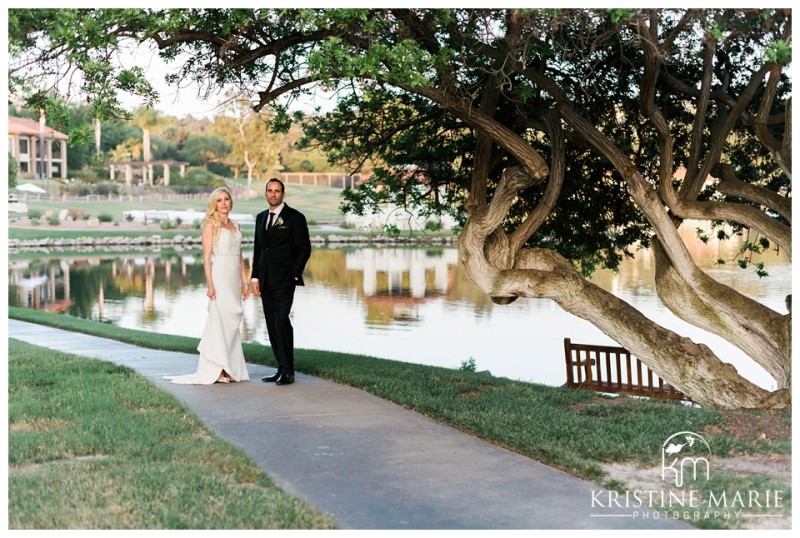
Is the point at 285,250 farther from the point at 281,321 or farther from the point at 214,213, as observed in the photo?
the point at 214,213

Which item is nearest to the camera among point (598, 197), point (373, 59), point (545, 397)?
point (373, 59)

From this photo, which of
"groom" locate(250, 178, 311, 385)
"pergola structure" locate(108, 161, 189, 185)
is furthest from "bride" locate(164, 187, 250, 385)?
"pergola structure" locate(108, 161, 189, 185)

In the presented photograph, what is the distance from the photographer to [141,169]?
97.1m

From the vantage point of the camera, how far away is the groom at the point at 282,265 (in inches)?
392

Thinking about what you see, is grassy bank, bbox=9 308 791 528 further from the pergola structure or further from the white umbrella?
the pergola structure

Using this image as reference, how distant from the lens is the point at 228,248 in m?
10.3

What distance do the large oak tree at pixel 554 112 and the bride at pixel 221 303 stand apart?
57.6 inches

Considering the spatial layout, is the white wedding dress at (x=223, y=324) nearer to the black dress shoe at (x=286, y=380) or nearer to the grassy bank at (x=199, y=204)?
the black dress shoe at (x=286, y=380)

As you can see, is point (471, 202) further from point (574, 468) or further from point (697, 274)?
point (574, 468)

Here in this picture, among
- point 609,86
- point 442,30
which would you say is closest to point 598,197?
point 609,86

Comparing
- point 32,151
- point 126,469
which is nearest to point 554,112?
point 126,469

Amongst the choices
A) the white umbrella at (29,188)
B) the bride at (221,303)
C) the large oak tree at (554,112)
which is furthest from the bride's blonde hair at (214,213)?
the white umbrella at (29,188)

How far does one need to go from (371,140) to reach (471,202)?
10.6 feet

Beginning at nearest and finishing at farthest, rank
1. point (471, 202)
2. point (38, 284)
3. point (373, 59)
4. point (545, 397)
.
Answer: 1. point (373, 59)
2. point (545, 397)
3. point (471, 202)
4. point (38, 284)
